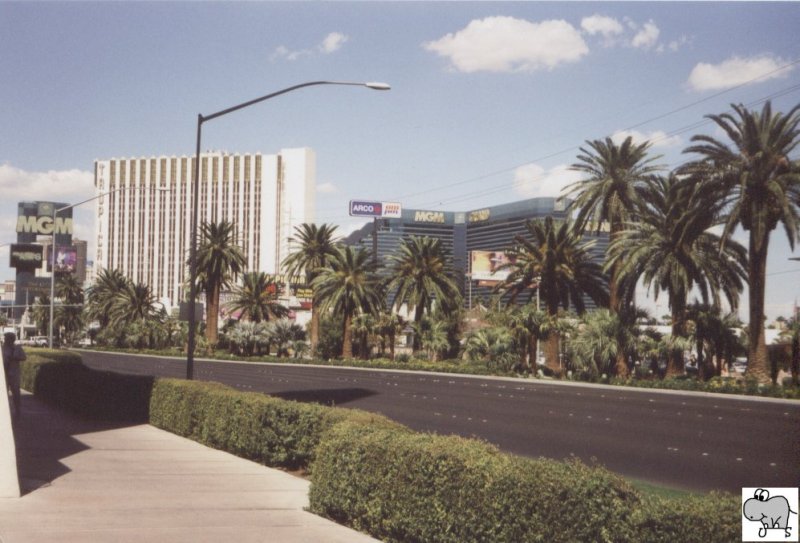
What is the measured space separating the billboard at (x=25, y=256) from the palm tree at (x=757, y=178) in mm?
28658

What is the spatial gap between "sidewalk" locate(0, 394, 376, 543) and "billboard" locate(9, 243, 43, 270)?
21166 millimetres

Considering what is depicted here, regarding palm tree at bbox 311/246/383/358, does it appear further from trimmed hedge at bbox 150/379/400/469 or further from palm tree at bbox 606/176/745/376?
trimmed hedge at bbox 150/379/400/469

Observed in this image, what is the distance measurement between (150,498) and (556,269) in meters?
46.4

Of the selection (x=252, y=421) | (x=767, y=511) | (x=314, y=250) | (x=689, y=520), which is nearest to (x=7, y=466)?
(x=252, y=421)

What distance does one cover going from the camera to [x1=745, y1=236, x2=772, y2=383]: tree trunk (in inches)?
1470

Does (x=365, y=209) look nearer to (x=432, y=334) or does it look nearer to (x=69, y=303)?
(x=69, y=303)

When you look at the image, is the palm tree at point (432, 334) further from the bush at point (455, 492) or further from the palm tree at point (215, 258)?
the bush at point (455, 492)

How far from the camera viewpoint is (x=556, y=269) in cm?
5472

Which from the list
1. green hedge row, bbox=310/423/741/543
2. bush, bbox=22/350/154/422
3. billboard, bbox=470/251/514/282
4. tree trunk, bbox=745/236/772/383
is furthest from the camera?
billboard, bbox=470/251/514/282

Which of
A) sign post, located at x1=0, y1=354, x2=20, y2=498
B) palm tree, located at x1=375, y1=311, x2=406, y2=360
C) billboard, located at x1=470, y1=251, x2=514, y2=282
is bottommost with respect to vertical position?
sign post, located at x1=0, y1=354, x2=20, y2=498

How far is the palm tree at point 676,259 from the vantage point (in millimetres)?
42906

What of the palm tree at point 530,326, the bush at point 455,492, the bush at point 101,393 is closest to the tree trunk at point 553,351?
the palm tree at point 530,326

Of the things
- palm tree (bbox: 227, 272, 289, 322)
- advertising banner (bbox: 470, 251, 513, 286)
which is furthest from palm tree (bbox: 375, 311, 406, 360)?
advertising banner (bbox: 470, 251, 513, 286)

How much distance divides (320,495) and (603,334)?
38.1 metres
